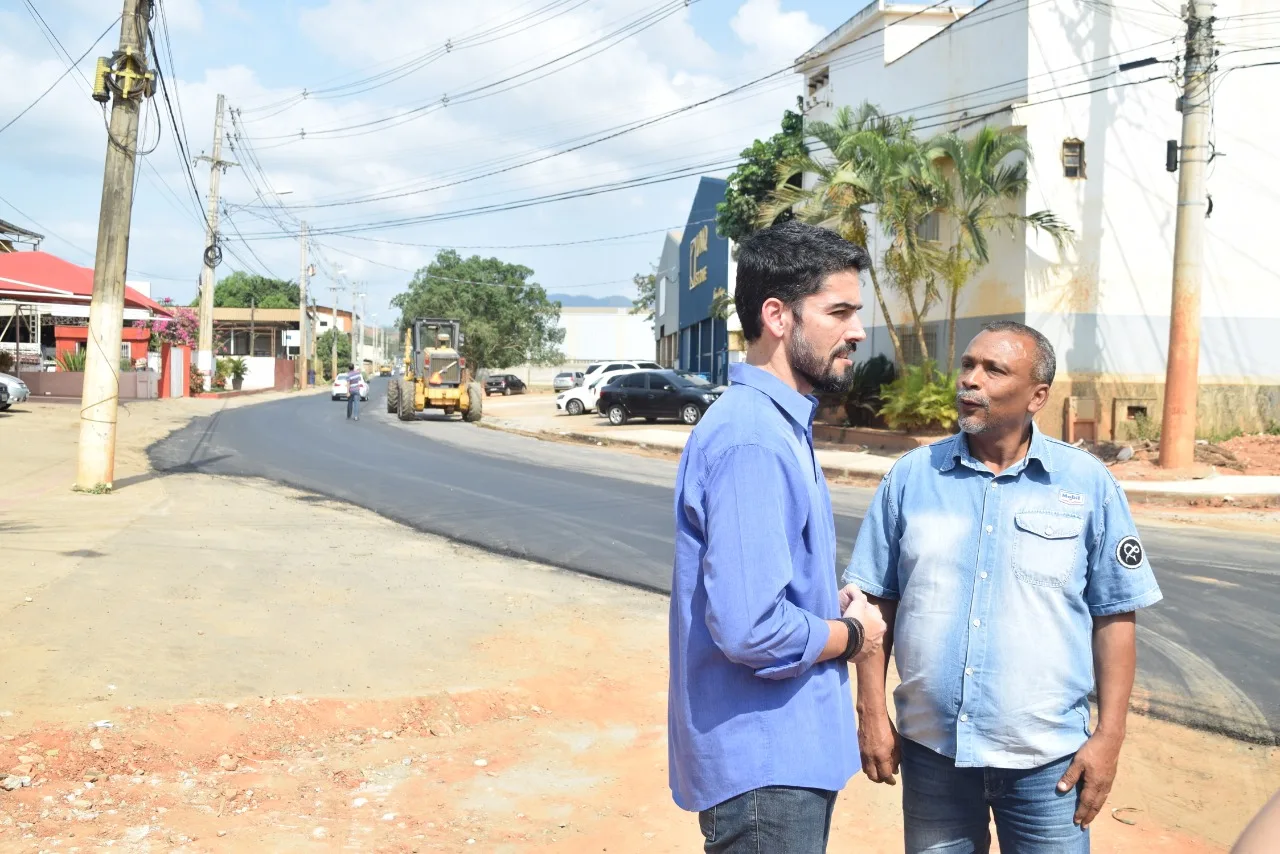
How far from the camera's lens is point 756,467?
2369 millimetres

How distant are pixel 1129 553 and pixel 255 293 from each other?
116768 millimetres

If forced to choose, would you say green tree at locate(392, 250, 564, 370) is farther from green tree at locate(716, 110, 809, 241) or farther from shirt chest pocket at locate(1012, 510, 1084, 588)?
shirt chest pocket at locate(1012, 510, 1084, 588)

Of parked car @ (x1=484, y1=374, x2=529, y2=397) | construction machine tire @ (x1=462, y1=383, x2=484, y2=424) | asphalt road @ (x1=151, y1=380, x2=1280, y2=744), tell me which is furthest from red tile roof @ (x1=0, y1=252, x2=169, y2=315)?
parked car @ (x1=484, y1=374, x2=529, y2=397)

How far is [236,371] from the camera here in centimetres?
5662

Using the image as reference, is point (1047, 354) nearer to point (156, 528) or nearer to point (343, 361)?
point (156, 528)

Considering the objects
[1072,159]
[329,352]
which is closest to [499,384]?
[329,352]

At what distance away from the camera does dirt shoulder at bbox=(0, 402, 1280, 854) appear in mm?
4660

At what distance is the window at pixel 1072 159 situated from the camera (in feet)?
71.2

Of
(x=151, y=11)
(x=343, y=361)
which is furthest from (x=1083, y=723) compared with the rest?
(x=343, y=361)

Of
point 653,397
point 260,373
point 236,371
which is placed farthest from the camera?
point 260,373

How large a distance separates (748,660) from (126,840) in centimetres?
323

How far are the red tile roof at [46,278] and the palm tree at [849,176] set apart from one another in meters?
17.0

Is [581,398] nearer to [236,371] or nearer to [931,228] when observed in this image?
[931,228]

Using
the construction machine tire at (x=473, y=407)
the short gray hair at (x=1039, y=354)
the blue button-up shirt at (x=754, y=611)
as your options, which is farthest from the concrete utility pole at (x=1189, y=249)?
the construction machine tire at (x=473, y=407)
